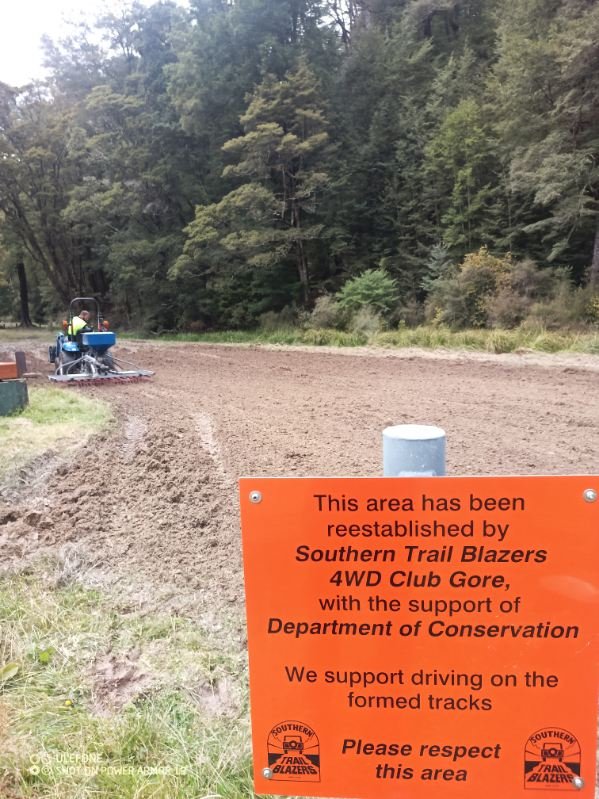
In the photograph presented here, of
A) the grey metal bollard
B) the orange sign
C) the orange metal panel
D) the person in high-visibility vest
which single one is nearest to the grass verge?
the person in high-visibility vest

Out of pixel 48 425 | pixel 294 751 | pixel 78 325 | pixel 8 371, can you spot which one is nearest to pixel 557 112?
pixel 78 325

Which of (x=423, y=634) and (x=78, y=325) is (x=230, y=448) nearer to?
(x=423, y=634)

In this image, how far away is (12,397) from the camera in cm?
880

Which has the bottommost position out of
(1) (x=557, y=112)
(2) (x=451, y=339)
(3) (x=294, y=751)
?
(3) (x=294, y=751)

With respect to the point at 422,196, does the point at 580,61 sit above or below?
above

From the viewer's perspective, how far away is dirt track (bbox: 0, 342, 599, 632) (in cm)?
437

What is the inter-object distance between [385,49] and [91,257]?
2239 cm

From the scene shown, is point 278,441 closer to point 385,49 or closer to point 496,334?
Result: point 496,334

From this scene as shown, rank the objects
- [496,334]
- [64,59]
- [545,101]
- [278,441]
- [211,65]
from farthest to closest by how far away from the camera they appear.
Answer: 1. [64,59]
2. [211,65]
3. [545,101]
4. [496,334]
5. [278,441]

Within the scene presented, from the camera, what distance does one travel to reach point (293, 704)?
1.52 metres

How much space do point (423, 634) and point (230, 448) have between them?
578 centimetres

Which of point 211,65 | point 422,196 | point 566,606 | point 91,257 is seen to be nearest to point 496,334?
point 422,196

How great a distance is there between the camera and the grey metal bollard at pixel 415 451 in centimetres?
171

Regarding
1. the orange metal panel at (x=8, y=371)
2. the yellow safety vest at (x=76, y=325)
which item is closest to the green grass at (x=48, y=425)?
the orange metal panel at (x=8, y=371)
